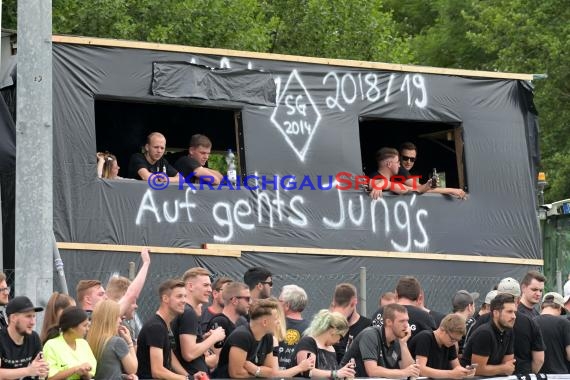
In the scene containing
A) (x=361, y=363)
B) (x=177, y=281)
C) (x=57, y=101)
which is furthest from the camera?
(x=57, y=101)

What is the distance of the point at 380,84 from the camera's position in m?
17.7

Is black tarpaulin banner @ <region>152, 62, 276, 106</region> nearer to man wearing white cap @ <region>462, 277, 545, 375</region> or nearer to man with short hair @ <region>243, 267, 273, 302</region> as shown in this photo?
man with short hair @ <region>243, 267, 273, 302</region>

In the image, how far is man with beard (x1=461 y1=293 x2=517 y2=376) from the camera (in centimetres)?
1209

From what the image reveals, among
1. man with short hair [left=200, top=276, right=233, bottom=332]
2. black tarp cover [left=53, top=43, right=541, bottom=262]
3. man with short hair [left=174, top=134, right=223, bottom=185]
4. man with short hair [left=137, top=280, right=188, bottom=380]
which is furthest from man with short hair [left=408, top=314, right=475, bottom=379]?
man with short hair [left=174, top=134, right=223, bottom=185]

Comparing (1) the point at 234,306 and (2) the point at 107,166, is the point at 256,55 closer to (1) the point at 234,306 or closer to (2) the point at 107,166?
(2) the point at 107,166

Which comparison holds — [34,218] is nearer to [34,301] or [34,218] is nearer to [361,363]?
[34,301]

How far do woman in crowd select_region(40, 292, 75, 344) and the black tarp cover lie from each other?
4850 mm

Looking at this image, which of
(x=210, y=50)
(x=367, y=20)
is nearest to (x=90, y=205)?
(x=210, y=50)

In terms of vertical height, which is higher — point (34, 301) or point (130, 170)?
point (130, 170)

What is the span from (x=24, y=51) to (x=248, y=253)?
21.6 ft

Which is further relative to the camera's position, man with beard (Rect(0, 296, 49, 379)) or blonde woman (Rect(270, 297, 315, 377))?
blonde woman (Rect(270, 297, 315, 377))

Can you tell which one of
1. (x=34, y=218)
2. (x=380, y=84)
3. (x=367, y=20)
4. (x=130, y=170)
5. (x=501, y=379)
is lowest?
(x=501, y=379)

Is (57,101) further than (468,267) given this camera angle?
No

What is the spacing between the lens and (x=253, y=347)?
35.9ft
